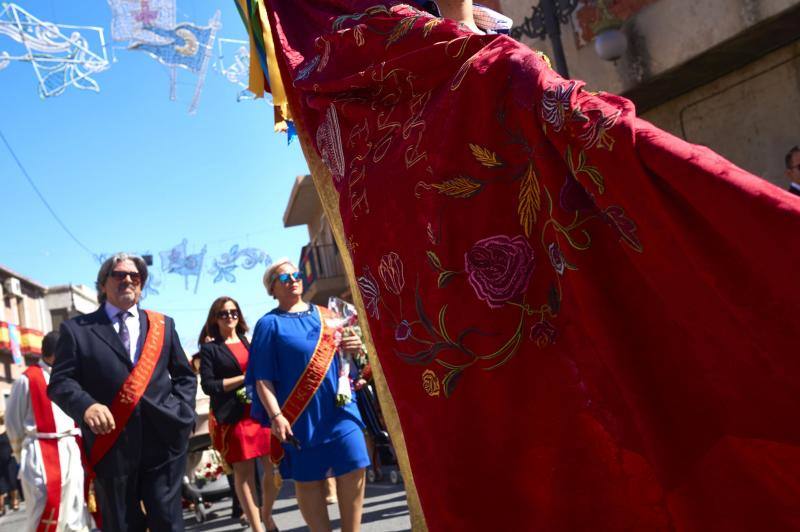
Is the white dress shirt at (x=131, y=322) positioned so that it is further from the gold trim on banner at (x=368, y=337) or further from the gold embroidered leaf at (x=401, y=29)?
the gold embroidered leaf at (x=401, y=29)

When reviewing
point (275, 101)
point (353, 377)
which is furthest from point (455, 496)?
point (353, 377)

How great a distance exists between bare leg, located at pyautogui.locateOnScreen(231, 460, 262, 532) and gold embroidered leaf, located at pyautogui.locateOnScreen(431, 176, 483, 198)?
15.9ft

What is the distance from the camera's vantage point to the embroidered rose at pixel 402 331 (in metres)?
1.91

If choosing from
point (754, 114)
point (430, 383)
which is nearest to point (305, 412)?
point (430, 383)

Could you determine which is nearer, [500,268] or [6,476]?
[500,268]

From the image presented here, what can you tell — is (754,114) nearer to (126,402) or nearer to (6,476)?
(126,402)

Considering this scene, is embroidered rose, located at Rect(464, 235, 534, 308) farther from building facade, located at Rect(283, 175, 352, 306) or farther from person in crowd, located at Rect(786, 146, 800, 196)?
building facade, located at Rect(283, 175, 352, 306)

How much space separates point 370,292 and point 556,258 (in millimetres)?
570

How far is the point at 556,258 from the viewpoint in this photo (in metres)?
1.65

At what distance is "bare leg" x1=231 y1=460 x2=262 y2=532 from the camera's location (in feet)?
20.4

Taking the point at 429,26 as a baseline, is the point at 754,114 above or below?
above

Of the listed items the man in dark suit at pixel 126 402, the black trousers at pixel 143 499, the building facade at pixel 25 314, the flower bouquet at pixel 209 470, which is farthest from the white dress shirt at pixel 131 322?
the building facade at pixel 25 314

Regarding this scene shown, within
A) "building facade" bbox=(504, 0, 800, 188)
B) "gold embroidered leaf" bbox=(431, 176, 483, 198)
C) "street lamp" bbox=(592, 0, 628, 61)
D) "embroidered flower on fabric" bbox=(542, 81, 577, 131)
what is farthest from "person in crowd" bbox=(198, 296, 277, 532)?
"building facade" bbox=(504, 0, 800, 188)

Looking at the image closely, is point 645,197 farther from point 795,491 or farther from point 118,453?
point 118,453
